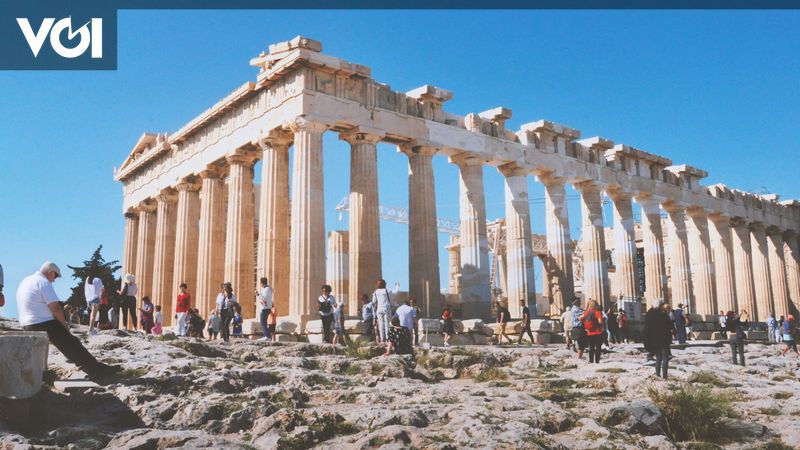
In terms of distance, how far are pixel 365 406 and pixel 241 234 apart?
18126 mm

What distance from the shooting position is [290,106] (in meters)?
25.0

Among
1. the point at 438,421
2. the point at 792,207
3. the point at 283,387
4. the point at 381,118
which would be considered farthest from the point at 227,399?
the point at 792,207

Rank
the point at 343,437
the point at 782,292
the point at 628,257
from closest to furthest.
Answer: the point at 343,437 < the point at 628,257 < the point at 782,292

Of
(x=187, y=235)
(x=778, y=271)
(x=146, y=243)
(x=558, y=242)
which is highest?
(x=146, y=243)

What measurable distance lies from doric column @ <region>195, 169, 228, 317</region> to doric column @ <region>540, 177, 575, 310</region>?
1343 cm

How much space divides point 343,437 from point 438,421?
1.34 meters

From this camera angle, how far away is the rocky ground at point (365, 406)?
865 cm

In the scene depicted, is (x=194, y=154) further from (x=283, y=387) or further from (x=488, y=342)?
(x=283, y=387)

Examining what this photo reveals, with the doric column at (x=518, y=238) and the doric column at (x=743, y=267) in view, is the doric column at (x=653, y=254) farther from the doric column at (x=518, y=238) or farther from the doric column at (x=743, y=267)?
the doric column at (x=518, y=238)

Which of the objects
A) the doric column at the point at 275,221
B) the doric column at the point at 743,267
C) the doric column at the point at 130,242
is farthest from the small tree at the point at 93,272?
the doric column at the point at 743,267

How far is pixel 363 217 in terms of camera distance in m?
25.5

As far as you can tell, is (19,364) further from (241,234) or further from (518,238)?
(518,238)

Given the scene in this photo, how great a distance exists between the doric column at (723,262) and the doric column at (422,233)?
2026 cm

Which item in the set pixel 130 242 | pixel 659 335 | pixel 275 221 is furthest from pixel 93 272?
pixel 659 335
